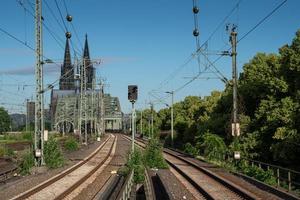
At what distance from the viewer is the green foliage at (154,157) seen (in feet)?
116

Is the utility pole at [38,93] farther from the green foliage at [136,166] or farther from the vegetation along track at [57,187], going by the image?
the green foliage at [136,166]

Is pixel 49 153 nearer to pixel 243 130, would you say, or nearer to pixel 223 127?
pixel 243 130

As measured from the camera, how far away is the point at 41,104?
30406mm

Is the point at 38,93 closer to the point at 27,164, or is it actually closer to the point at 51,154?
the point at 27,164

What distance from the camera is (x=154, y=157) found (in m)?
35.8

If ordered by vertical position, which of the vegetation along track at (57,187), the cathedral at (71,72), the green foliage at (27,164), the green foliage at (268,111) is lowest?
the vegetation along track at (57,187)

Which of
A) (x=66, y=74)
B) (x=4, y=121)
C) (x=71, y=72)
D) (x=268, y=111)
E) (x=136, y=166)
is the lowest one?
(x=136, y=166)

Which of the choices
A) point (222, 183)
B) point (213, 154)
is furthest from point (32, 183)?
point (213, 154)

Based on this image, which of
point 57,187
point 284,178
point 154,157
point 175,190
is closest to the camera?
point 175,190

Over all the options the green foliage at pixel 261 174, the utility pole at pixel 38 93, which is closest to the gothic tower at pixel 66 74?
the utility pole at pixel 38 93

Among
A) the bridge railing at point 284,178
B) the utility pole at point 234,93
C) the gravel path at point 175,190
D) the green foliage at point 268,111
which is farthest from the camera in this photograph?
the green foliage at point 268,111

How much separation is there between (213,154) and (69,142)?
2157cm

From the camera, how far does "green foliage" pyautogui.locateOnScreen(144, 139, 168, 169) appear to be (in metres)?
35.4

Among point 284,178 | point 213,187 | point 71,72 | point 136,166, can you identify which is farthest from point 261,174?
point 71,72
